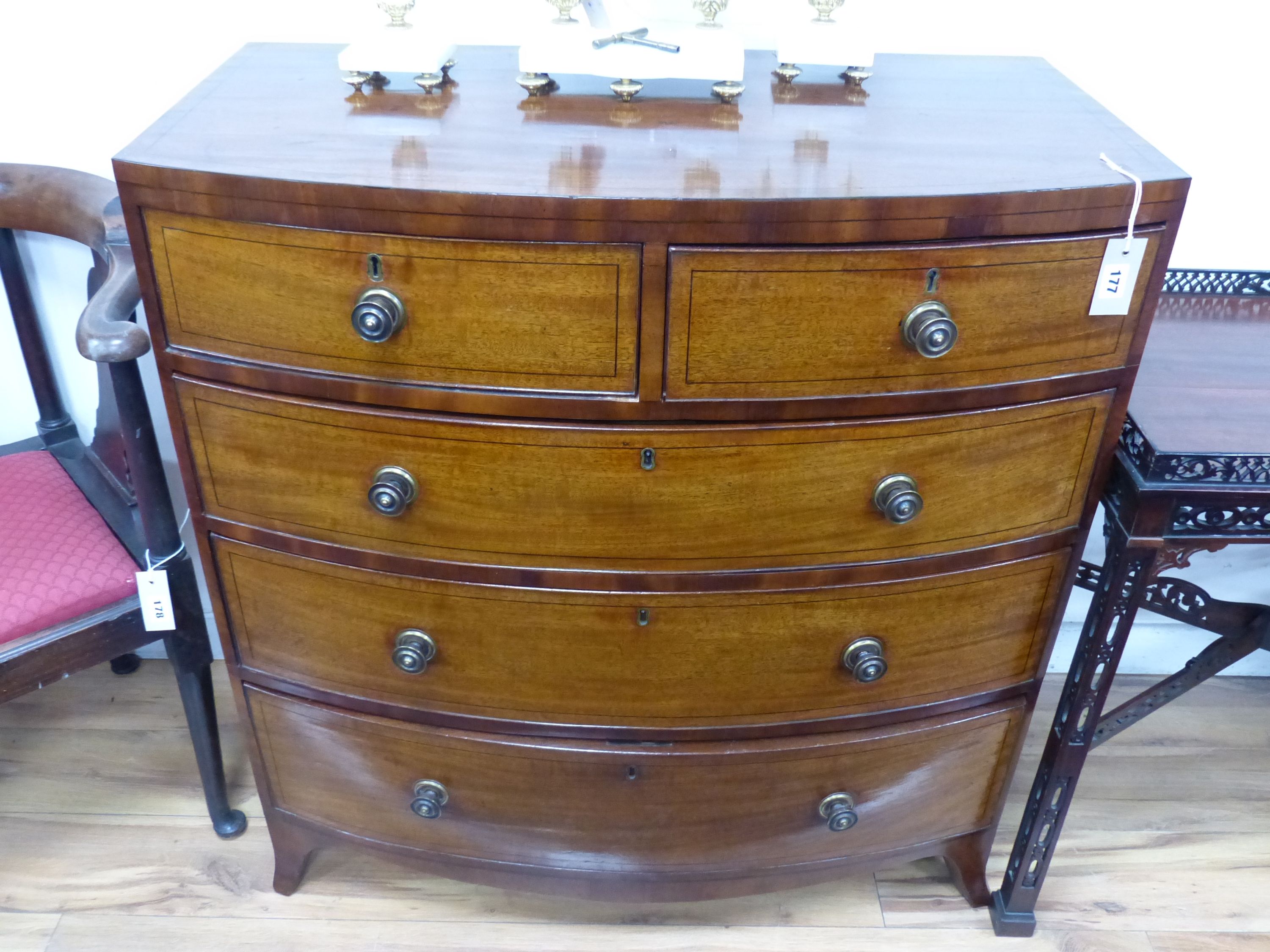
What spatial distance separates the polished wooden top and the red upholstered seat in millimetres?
1306

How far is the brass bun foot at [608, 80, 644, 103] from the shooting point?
1.18 metres

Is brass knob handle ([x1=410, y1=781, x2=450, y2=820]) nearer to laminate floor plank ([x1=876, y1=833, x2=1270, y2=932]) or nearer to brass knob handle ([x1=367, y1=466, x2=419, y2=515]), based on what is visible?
brass knob handle ([x1=367, y1=466, x2=419, y2=515])

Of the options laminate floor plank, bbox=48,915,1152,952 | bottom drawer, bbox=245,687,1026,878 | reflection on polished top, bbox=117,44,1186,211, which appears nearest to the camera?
reflection on polished top, bbox=117,44,1186,211

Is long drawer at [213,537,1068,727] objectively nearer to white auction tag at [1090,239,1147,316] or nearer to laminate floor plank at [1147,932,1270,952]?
white auction tag at [1090,239,1147,316]

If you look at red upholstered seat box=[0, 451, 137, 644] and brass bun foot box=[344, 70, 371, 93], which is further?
red upholstered seat box=[0, 451, 137, 644]

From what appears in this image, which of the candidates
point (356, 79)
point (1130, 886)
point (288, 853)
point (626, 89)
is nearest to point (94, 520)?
point (288, 853)

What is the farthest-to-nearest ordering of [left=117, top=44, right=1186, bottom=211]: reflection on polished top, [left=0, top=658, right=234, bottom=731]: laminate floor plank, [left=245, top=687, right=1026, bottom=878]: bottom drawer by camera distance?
[left=0, top=658, right=234, bottom=731]: laminate floor plank
[left=245, top=687, right=1026, bottom=878]: bottom drawer
[left=117, top=44, right=1186, bottom=211]: reflection on polished top

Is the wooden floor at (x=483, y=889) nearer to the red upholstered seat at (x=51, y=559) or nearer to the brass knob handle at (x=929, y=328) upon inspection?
the red upholstered seat at (x=51, y=559)

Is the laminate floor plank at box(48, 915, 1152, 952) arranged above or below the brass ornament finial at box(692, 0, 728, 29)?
below

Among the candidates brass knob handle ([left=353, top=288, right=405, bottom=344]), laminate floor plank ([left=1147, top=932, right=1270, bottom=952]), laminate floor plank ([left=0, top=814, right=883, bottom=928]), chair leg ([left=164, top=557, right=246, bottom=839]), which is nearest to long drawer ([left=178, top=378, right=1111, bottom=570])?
brass knob handle ([left=353, top=288, right=405, bottom=344])

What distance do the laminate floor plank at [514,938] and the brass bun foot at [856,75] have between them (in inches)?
46.3

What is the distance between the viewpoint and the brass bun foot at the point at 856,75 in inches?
49.7

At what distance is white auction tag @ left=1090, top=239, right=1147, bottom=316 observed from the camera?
3.33 ft

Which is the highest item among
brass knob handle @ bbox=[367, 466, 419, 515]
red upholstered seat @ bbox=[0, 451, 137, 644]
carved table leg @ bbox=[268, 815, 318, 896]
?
brass knob handle @ bbox=[367, 466, 419, 515]
